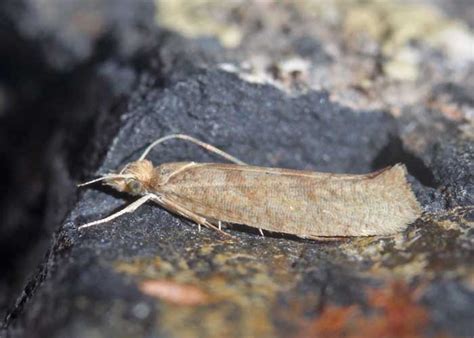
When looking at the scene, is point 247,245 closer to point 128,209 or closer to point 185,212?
point 185,212

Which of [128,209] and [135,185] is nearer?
[128,209]

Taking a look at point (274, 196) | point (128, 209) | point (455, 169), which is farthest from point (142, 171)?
point (455, 169)

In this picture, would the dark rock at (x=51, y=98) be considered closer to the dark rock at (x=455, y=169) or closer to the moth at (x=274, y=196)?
the moth at (x=274, y=196)

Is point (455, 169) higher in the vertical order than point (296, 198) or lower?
higher

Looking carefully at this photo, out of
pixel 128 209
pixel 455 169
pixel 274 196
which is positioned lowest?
pixel 128 209

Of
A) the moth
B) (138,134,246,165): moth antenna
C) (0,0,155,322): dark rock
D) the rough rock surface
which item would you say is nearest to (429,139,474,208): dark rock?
the rough rock surface

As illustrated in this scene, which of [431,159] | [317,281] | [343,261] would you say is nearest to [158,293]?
[317,281]
